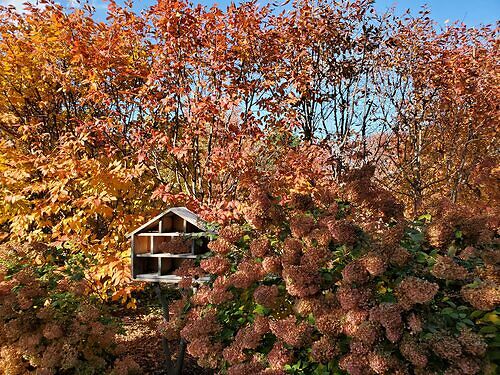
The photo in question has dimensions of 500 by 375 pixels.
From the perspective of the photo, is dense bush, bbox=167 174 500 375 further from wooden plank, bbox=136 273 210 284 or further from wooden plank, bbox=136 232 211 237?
wooden plank, bbox=136 273 210 284

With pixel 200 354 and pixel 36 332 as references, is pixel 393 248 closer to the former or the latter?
pixel 200 354

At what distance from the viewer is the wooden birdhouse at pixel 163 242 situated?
3416mm

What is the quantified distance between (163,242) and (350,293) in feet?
6.04

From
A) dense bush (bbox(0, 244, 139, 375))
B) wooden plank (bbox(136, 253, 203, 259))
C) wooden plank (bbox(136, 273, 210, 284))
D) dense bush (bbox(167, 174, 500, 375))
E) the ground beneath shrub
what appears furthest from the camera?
the ground beneath shrub

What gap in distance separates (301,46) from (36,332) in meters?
4.18

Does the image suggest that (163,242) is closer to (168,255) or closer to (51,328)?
(168,255)

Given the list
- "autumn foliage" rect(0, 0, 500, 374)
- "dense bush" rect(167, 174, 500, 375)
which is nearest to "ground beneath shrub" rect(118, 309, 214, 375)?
"autumn foliage" rect(0, 0, 500, 374)

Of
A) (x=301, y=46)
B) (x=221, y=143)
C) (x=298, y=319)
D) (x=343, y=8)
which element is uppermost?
(x=343, y=8)

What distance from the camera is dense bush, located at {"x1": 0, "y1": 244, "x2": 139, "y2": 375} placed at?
319cm

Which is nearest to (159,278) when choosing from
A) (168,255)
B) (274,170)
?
(168,255)

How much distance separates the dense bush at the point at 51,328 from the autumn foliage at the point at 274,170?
98 millimetres

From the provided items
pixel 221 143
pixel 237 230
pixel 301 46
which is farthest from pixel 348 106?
pixel 237 230

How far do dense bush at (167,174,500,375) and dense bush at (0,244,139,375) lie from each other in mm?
849

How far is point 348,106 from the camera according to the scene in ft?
19.9
